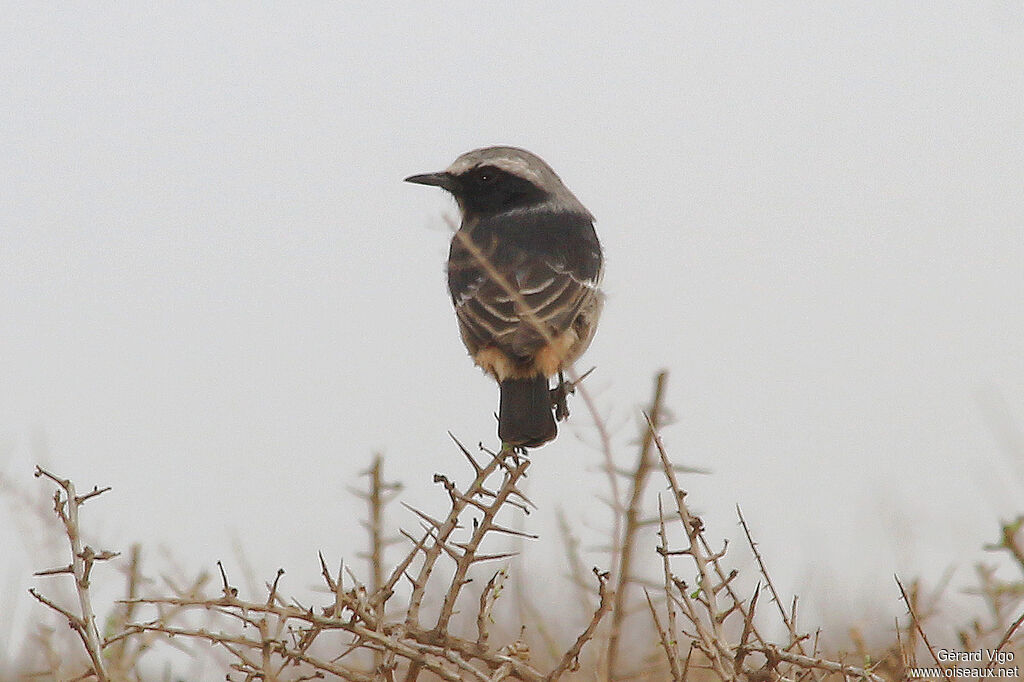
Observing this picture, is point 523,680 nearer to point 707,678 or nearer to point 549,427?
point 707,678

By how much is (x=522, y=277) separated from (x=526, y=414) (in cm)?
114

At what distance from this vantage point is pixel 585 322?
18.5 ft

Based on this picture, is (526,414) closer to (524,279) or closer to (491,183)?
(524,279)

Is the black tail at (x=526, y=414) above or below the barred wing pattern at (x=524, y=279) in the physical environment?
below

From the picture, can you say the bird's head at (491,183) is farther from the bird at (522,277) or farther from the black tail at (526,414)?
the black tail at (526,414)

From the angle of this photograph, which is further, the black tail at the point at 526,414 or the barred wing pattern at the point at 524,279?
the barred wing pattern at the point at 524,279

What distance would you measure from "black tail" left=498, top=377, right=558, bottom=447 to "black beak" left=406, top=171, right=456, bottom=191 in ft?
6.18

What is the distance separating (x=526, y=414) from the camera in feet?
15.3

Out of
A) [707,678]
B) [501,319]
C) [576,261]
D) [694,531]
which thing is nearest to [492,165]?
[576,261]

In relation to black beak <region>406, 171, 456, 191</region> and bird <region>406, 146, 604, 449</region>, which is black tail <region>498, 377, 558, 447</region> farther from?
black beak <region>406, 171, 456, 191</region>

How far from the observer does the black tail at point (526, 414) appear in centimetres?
454

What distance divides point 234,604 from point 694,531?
99 centimetres

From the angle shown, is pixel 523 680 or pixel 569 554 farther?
pixel 569 554

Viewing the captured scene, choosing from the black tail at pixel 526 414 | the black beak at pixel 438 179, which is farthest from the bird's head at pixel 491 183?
the black tail at pixel 526 414
